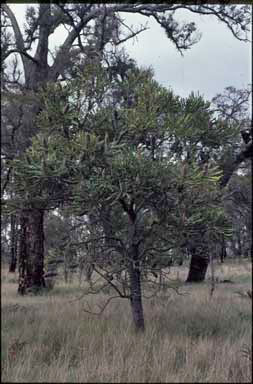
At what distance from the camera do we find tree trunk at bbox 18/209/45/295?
1847 millimetres

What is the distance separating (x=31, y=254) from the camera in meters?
2.28

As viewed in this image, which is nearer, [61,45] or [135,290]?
[135,290]

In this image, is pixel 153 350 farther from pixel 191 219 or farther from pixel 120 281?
pixel 120 281

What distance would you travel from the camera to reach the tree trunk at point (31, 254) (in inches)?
72.7

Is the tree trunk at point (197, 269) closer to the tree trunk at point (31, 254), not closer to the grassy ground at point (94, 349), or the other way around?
the grassy ground at point (94, 349)

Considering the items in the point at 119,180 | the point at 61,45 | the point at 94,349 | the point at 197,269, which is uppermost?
the point at 61,45

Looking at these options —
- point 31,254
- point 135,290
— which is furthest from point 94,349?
point 135,290

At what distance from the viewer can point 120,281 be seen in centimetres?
373

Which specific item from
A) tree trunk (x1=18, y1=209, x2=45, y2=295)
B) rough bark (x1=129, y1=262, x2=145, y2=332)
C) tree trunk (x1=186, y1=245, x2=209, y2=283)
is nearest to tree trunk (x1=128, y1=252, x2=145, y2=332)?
rough bark (x1=129, y1=262, x2=145, y2=332)

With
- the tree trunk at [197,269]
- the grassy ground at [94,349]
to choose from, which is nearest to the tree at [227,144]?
the tree trunk at [197,269]

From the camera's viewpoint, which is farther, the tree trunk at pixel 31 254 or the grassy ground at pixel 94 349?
the tree trunk at pixel 31 254

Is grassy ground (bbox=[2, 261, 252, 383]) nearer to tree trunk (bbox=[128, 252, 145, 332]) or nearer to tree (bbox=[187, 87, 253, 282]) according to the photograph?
tree trunk (bbox=[128, 252, 145, 332])

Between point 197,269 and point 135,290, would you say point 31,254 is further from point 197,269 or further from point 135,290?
point 197,269

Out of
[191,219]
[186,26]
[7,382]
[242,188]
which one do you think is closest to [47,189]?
[191,219]
